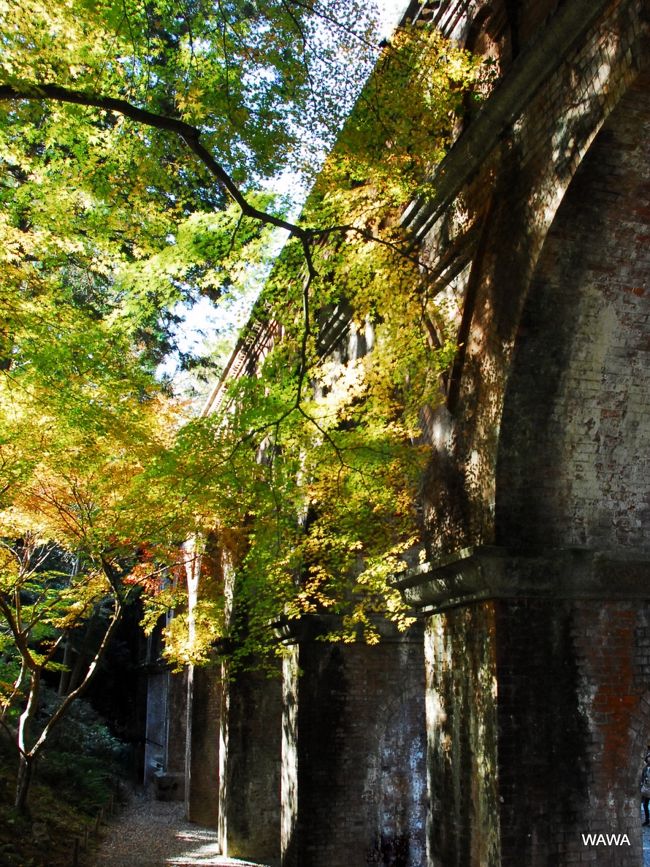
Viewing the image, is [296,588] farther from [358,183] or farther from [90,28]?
[90,28]

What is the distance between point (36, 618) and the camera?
40.1ft

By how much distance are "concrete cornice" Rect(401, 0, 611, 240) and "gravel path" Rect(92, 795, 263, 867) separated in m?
10.9

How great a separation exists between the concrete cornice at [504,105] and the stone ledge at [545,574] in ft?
10.1

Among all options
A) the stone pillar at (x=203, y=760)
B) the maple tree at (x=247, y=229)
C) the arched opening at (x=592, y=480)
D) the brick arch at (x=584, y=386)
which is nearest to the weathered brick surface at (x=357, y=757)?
the maple tree at (x=247, y=229)

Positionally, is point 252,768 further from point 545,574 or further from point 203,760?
point 545,574

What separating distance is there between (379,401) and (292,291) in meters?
1.31

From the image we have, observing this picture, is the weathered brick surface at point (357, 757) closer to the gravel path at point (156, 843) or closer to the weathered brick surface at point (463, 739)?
the weathered brick surface at point (463, 739)

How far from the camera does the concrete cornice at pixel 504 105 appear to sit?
16.7 ft

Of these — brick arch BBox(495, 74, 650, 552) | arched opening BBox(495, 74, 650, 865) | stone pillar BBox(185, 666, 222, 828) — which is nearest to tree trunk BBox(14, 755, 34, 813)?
stone pillar BBox(185, 666, 222, 828)

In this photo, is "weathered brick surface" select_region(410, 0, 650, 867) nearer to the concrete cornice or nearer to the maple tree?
the concrete cornice

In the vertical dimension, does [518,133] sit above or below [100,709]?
above

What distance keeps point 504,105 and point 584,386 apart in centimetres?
215

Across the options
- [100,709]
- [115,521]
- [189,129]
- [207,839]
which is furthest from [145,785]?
[189,129]

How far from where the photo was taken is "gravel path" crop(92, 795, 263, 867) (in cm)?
1328
